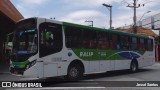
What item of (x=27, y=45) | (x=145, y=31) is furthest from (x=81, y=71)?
(x=145, y=31)

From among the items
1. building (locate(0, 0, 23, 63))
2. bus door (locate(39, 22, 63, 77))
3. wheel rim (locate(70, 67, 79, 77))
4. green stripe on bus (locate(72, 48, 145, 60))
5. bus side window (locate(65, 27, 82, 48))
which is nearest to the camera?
bus door (locate(39, 22, 63, 77))

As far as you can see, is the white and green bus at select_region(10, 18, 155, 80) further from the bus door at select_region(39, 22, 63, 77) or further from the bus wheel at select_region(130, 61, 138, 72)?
the bus wheel at select_region(130, 61, 138, 72)

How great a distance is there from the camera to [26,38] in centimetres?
1467

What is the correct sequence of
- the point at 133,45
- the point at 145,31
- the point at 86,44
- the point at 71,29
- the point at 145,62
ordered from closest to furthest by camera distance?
1. the point at 71,29
2. the point at 86,44
3. the point at 133,45
4. the point at 145,62
5. the point at 145,31

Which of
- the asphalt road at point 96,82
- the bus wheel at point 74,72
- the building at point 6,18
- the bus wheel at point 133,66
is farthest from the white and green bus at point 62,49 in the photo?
the building at point 6,18

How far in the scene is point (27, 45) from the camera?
14.5 meters

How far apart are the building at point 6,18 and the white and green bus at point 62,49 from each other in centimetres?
776

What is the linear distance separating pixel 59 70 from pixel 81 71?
6.05 feet

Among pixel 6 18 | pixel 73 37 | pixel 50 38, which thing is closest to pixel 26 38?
pixel 50 38

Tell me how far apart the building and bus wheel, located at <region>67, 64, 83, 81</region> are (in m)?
8.47

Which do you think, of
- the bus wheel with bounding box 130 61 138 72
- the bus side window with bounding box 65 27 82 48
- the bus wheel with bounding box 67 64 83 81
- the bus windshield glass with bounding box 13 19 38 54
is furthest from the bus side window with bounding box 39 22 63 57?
the bus wheel with bounding box 130 61 138 72

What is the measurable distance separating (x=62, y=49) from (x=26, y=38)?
185 cm

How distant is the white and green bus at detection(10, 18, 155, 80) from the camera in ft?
46.6

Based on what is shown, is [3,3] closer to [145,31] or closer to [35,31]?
[35,31]
